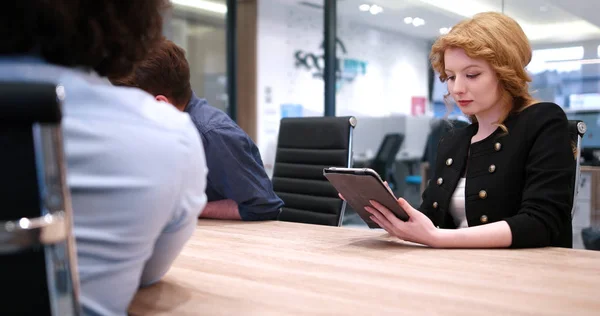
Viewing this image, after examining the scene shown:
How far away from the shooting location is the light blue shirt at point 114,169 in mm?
632

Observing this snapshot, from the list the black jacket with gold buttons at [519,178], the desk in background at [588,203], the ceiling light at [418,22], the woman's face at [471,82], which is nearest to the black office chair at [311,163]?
the black jacket with gold buttons at [519,178]

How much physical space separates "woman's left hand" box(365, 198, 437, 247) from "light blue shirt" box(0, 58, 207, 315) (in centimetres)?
76

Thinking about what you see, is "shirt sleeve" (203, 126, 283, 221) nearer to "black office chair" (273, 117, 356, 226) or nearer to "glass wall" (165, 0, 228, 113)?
"black office chair" (273, 117, 356, 226)

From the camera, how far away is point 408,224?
139 cm

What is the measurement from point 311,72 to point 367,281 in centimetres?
568

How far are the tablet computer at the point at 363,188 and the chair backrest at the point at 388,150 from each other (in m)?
4.43

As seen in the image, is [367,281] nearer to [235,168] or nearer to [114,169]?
[114,169]

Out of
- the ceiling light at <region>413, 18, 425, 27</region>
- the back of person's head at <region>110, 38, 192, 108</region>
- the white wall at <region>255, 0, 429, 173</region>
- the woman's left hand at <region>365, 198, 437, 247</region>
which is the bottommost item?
the woman's left hand at <region>365, 198, 437, 247</region>

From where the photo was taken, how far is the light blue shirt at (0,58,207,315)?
2.07ft

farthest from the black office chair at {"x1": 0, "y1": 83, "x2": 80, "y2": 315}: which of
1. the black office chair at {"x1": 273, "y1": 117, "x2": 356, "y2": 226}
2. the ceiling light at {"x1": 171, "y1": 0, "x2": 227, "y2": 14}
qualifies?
the ceiling light at {"x1": 171, "y1": 0, "x2": 227, "y2": 14}

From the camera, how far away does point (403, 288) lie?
988 millimetres

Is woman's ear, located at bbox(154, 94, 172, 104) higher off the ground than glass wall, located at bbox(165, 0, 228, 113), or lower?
lower

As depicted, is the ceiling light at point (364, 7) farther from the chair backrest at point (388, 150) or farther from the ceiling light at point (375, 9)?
the chair backrest at point (388, 150)

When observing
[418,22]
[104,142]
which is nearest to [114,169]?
[104,142]
